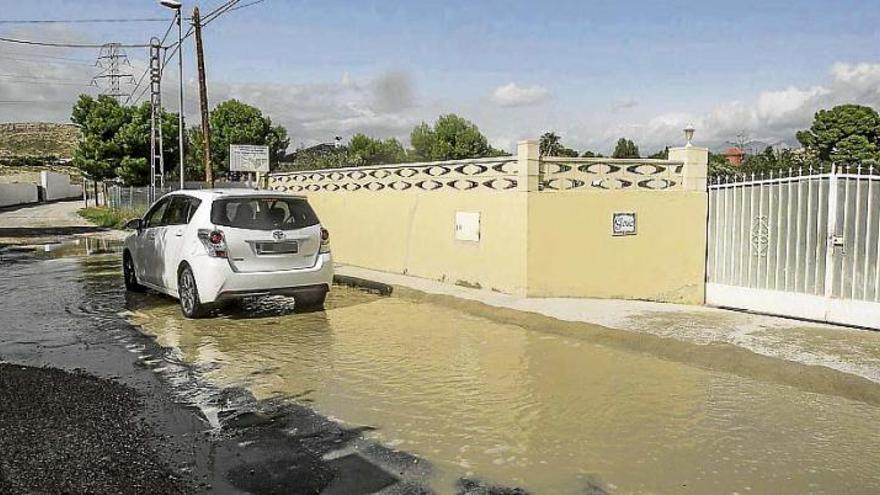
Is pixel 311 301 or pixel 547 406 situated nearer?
pixel 547 406

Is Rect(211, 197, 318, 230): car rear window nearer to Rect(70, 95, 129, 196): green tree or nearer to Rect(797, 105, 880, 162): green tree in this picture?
Rect(797, 105, 880, 162): green tree

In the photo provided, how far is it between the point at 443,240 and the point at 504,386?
6260mm

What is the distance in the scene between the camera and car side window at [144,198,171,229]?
36.8 feet

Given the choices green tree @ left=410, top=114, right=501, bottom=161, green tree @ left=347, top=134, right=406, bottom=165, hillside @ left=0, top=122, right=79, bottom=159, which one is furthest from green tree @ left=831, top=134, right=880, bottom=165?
hillside @ left=0, top=122, right=79, bottom=159

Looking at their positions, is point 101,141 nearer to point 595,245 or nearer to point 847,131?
point 847,131

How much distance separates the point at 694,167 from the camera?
11.0 m

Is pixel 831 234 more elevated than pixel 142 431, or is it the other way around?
pixel 831 234

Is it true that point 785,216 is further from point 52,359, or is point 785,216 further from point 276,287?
point 52,359

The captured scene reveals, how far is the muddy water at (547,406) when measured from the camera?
15.3ft

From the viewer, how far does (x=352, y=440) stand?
5.18 m

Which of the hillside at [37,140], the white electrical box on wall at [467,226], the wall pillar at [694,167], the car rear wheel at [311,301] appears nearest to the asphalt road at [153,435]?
the car rear wheel at [311,301]

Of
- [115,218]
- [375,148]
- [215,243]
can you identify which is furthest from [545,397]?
[375,148]

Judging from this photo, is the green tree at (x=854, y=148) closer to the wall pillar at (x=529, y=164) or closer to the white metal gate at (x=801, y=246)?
the white metal gate at (x=801, y=246)

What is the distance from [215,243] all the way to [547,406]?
Result: 5.16 m
